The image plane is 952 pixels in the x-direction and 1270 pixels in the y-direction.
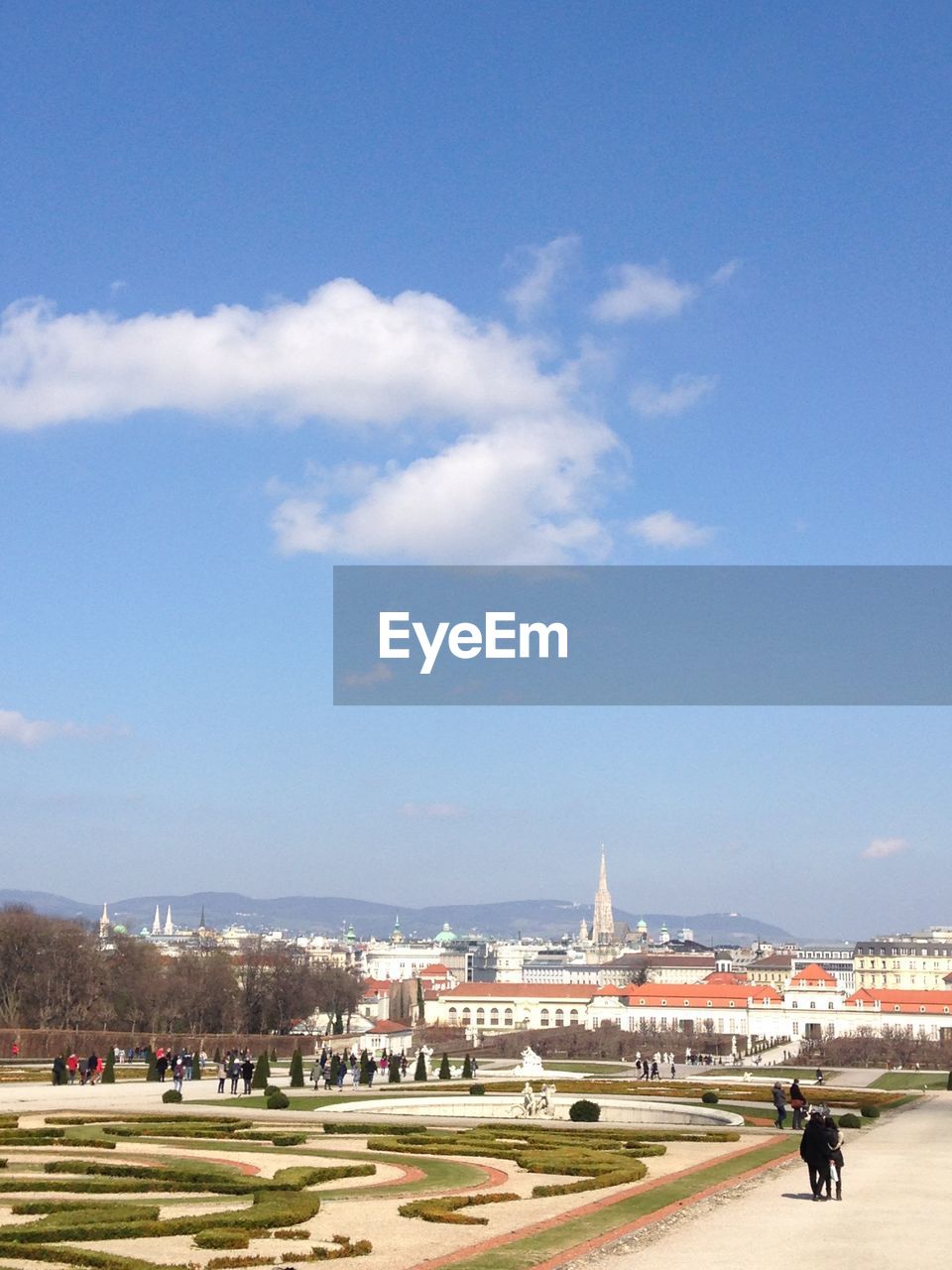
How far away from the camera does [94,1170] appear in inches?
1006

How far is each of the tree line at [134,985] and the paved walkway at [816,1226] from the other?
80.8m

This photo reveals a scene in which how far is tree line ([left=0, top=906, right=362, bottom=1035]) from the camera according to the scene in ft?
330

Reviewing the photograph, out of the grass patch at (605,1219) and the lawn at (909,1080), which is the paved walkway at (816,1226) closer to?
the grass patch at (605,1219)

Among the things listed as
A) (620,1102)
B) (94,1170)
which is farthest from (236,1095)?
(94,1170)

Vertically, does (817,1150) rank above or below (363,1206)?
above

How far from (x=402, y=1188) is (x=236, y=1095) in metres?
26.8

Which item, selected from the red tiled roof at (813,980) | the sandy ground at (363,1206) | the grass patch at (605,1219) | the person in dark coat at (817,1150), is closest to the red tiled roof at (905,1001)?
the red tiled roof at (813,980)

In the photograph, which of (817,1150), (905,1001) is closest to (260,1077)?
(817,1150)

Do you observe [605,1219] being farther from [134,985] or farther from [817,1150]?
[134,985]

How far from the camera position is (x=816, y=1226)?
2089 centimetres

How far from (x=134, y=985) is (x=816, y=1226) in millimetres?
95949

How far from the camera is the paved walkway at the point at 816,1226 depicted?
1827cm

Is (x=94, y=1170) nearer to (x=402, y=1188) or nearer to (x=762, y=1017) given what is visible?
(x=402, y=1188)

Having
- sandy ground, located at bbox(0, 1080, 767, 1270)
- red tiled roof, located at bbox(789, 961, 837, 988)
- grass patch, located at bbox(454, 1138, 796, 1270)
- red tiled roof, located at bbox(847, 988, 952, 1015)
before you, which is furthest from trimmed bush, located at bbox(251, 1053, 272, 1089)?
red tiled roof, located at bbox(789, 961, 837, 988)
